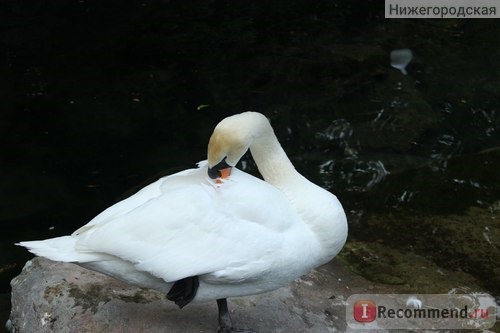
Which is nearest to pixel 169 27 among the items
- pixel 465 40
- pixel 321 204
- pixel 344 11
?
pixel 344 11

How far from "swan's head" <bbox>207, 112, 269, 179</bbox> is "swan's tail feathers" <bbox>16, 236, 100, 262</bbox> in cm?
68

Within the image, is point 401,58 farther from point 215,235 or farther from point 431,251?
point 215,235

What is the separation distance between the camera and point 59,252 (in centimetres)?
303

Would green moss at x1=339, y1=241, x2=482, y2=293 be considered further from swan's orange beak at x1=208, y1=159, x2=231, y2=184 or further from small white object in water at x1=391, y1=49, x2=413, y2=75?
small white object in water at x1=391, y1=49, x2=413, y2=75

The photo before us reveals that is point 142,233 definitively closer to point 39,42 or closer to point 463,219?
point 463,219

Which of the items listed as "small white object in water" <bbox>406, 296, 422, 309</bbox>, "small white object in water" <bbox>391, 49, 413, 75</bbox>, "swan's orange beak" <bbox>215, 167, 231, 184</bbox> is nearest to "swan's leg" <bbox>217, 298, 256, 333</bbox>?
"swan's orange beak" <bbox>215, 167, 231, 184</bbox>

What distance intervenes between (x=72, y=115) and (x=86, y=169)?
3.08 feet

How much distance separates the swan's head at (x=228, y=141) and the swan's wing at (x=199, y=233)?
0.39ft

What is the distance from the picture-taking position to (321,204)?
10.5ft

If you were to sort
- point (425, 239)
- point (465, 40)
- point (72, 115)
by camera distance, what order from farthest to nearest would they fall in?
point (465, 40) → point (72, 115) → point (425, 239)

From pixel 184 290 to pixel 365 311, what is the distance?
3.97 feet

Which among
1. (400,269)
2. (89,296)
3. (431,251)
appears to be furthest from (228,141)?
(431,251)

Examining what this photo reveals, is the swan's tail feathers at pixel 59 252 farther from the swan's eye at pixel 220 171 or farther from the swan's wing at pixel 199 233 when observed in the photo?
the swan's eye at pixel 220 171

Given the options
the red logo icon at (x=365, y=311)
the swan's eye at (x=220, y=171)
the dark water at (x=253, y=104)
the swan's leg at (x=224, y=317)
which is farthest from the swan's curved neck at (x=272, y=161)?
the dark water at (x=253, y=104)
